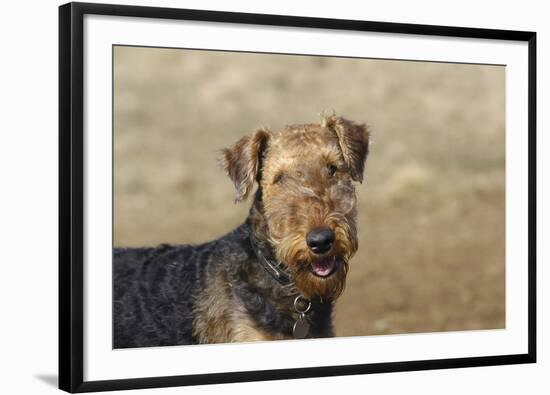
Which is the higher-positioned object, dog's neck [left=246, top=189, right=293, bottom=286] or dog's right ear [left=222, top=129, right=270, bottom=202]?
dog's right ear [left=222, top=129, right=270, bottom=202]

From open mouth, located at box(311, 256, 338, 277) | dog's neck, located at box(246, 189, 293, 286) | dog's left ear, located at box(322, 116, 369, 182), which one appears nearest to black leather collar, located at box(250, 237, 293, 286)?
dog's neck, located at box(246, 189, 293, 286)

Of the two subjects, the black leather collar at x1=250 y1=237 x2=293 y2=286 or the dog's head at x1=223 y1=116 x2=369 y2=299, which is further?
the black leather collar at x1=250 y1=237 x2=293 y2=286

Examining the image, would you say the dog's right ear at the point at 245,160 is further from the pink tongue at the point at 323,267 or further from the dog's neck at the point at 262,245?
the pink tongue at the point at 323,267

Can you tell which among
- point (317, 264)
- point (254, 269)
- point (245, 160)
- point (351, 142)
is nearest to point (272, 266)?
point (254, 269)

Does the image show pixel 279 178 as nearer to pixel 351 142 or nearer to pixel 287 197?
pixel 287 197

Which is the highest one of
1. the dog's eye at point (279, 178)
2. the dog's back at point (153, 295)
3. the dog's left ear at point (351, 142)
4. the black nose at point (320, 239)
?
the dog's left ear at point (351, 142)

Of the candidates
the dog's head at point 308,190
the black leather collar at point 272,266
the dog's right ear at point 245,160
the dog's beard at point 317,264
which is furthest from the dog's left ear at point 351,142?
the black leather collar at point 272,266

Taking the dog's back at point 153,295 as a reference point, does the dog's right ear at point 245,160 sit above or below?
above

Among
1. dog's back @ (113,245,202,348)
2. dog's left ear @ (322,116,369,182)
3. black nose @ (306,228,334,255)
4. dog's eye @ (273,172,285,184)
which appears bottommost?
dog's back @ (113,245,202,348)

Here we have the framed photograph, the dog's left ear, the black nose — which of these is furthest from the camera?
the dog's left ear

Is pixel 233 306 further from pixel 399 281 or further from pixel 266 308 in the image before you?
pixel 399 281

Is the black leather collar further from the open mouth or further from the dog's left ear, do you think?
the dog's left ear
